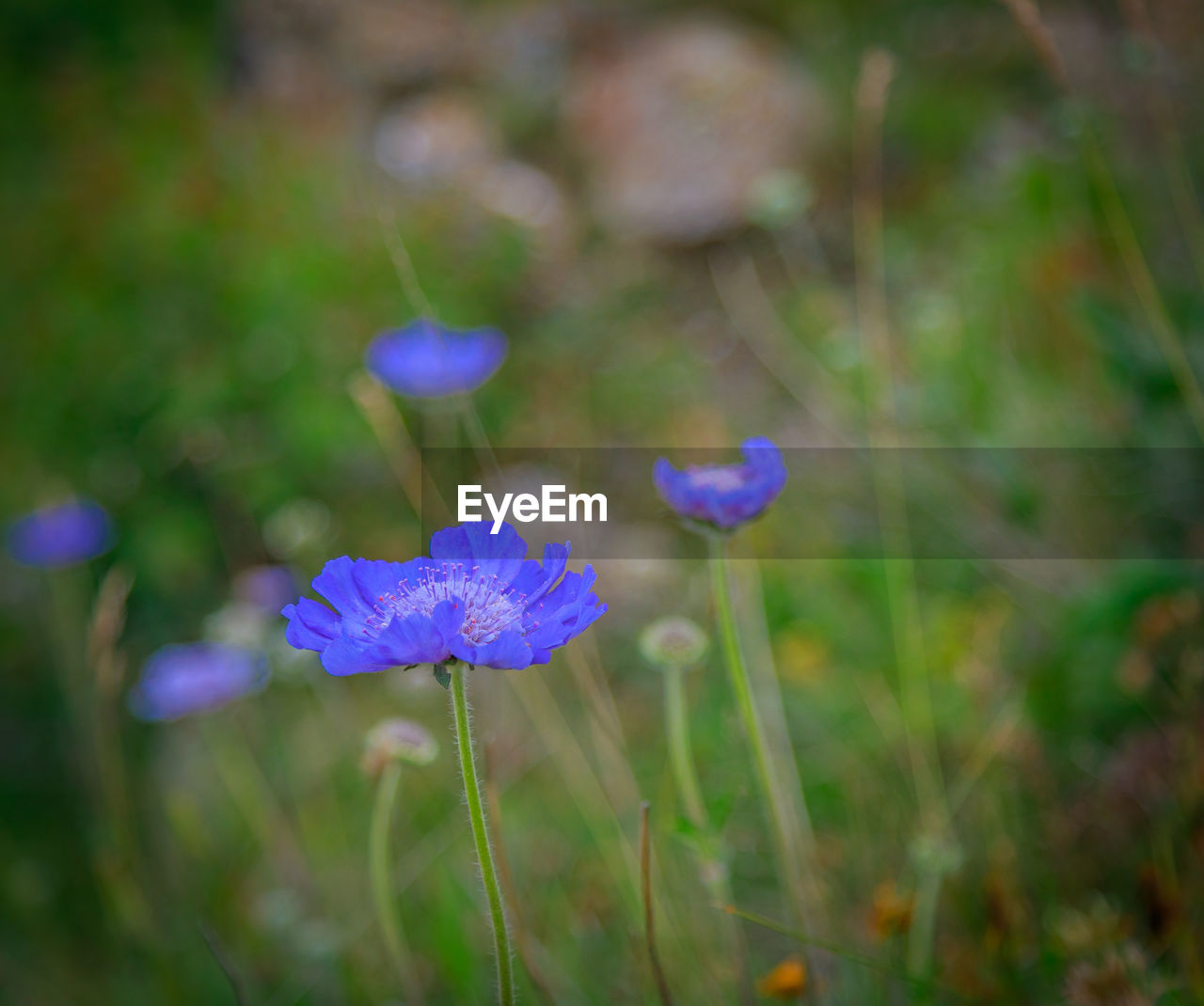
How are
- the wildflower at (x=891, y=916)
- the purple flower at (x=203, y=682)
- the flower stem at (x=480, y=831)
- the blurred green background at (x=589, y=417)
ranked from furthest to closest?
the purple flower at (x=203, y=682), the blurred green background at (x=589, y=417), the wildflower at (x=891, y=916), the flower stem at (x=480, y=831)

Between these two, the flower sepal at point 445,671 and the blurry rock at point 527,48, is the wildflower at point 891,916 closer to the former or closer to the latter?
the flower sepal at point 445,671

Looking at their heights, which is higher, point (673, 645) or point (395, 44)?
point (395, 44)

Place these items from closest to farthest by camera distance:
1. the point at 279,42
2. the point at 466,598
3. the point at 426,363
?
the point at 466,598 < the point at 426,363 < the point at 279,42

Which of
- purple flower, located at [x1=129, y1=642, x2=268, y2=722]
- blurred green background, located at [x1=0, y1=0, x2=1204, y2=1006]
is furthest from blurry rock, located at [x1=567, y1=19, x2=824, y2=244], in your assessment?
purple flower, located at [x1=129, y1=642, x2=268, y2=722]

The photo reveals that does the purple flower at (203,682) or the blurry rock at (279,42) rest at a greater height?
the blurry rock at (279,42)

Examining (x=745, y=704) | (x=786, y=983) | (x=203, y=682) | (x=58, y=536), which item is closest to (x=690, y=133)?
(x=58, y=536)

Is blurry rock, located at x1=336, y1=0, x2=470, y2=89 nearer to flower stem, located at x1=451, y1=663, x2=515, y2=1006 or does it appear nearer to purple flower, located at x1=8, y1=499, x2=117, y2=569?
purple flower, located at x1=8, y1=499, x2=117, y2=569

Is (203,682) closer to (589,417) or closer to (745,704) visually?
(745,704)

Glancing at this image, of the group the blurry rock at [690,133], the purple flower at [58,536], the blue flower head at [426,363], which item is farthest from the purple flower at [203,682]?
the blurry rock at [690,133]
